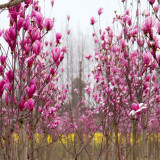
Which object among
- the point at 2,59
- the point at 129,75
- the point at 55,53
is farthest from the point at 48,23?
the point at 129,75

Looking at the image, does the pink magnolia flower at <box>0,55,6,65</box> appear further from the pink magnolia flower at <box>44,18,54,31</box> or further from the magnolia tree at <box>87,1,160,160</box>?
the magnolia tree at <box>87,1,160,160</box>

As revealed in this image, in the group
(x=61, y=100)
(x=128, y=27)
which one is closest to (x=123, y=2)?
(x=128, y=27)

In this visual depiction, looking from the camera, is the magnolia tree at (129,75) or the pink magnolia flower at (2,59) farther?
the magnolia tree at (129,75)

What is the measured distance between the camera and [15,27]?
1607 millimetres

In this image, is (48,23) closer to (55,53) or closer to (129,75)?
(55,53)

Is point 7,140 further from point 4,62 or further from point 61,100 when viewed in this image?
point 61,100

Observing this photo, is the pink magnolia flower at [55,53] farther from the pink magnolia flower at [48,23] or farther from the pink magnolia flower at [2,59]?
the pink magnolia flower at [2,59]

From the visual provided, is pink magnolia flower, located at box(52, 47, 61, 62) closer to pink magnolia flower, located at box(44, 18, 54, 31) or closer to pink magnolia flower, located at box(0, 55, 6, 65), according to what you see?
pink magnolia flower, located at box(44, 18, 54, 31)

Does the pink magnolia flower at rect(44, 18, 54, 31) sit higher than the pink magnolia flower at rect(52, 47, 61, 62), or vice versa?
the pink magnolia flower at rect(44, 18, 54, 31)

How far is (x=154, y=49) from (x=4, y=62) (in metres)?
1.14

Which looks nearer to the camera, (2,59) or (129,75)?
(2,59)

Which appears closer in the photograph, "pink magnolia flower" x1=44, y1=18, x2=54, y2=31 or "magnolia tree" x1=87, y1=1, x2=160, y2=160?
"pink magnolia flower" x1=44, y1=18, x2=54, y2=31

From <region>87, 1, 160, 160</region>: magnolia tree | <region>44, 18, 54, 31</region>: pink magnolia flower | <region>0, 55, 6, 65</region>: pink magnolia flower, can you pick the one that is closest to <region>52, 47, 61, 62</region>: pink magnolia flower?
<region>44, 18, 54, 31</region>: pink magnolia flower

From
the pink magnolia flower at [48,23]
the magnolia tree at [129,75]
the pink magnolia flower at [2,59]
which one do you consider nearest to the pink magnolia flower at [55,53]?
the pink magnolia flower at [48,23]
